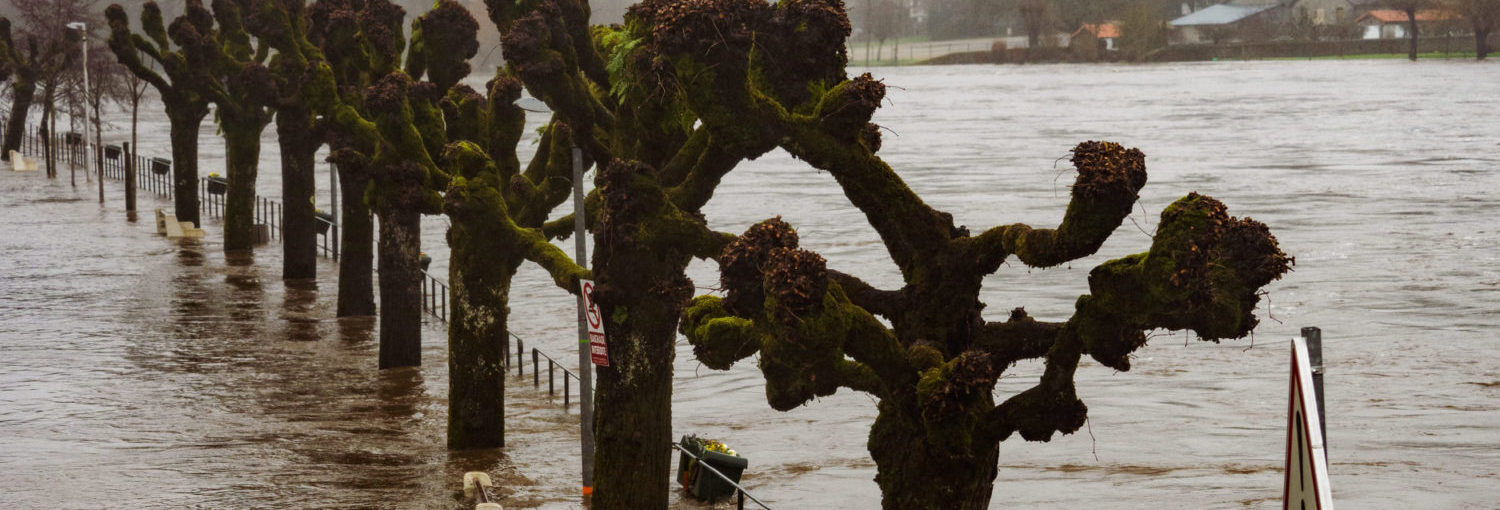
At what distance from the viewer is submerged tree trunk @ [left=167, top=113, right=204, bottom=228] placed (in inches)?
1539

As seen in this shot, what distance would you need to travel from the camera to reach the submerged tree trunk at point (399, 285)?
24.7m

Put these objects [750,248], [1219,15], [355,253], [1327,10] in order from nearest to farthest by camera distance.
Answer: [750,248] < [355,253] < [1327,10] < [1219,15]

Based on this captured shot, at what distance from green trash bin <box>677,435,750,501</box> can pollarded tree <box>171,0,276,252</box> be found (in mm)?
16442

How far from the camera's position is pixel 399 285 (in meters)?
25.0

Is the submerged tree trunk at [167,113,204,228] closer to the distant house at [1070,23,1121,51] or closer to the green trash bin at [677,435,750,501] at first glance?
the green trash bin at [677,435,750,501]

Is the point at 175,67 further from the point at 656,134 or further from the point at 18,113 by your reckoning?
the point at 18,113

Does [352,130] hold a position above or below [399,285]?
above

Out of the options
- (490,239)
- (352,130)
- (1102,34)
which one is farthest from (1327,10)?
(490,239)

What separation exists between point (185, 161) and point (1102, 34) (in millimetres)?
132973

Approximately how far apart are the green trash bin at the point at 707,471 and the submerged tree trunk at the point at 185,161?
868 inches

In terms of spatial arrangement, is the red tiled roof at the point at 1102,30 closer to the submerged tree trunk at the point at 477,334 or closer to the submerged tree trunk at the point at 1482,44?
the submerged tree trunk at the point at 1482,44

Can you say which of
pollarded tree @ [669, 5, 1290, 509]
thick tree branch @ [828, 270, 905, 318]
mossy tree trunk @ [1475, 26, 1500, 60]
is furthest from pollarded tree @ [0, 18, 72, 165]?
mossy tree trunk @ [1475, 26, 1500, 60]

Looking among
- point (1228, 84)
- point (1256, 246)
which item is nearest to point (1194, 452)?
point (1256, 246)

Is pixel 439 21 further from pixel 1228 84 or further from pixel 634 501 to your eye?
pixel 1228 84
